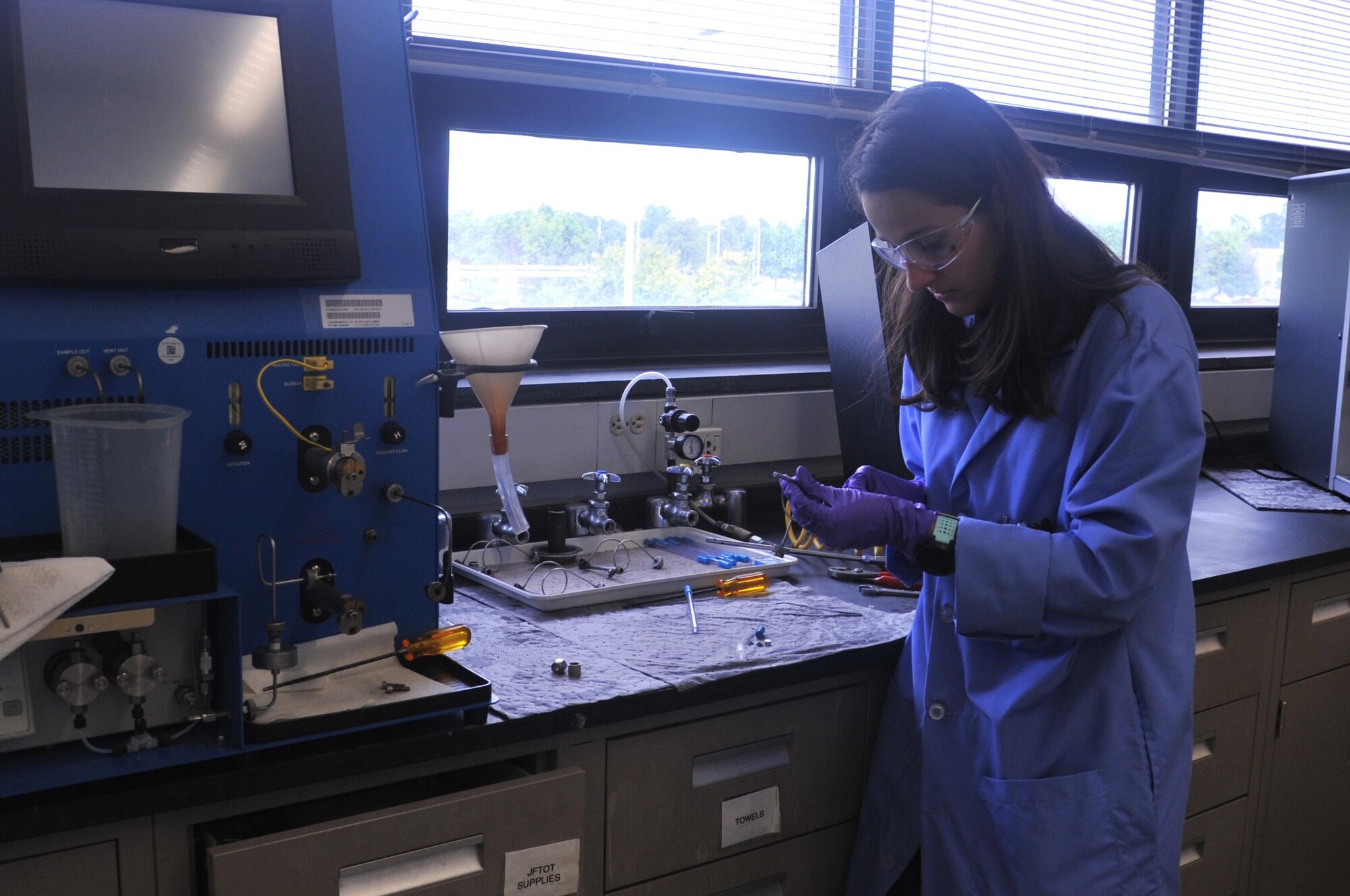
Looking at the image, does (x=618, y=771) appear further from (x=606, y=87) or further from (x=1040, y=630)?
(x=606, y=87)

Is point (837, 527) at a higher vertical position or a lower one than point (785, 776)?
higher

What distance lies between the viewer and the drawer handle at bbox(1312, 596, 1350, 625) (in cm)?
223

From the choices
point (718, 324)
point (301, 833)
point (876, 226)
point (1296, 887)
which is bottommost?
point (1296, 887)

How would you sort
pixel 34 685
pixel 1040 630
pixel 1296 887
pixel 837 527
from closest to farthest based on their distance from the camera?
1. pixel 34 685
2. pixel 1040 630
3. pixel 837 527
4. pixel 1296 887

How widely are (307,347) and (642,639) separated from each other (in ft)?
2.02

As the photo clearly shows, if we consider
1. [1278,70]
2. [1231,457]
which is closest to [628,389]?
[1231,457]

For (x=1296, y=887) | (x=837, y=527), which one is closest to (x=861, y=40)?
(x=837, y=527)

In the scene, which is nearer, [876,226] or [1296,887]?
[876,226]

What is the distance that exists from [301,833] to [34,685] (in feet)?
0.95

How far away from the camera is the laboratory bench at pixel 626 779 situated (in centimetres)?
112

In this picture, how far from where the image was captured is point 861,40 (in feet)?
8.90

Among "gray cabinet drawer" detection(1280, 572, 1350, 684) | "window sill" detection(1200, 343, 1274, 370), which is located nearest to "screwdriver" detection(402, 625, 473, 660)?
"gray cabinet drawer" detection(1280, 572, 1350, 684)

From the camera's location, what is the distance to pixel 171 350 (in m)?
1.20

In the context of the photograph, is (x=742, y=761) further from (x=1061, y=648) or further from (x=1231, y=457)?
(x=1231, y=457)
